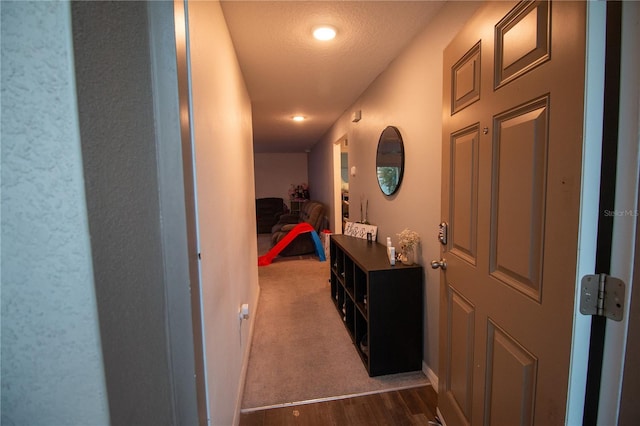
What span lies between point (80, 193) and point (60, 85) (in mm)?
171

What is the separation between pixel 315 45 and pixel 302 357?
7.75 feet

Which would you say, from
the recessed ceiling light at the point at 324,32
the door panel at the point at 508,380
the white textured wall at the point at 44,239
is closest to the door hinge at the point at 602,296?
the door panel at the point at 508,380

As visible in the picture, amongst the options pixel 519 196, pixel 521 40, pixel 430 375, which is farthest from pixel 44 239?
pixel 430 375

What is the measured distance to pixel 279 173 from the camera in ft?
26.7

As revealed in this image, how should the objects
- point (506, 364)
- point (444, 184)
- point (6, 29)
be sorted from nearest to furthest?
1. point (6, 29)
2. point (506, 364)
3. point (444, 184)

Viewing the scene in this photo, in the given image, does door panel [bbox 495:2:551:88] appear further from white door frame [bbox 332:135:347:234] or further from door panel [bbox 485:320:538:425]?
white door frame [bbox 332:135:347:234]

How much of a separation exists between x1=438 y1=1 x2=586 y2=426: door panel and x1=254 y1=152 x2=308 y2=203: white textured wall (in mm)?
7061

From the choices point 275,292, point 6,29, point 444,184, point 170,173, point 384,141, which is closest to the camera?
point 6,29

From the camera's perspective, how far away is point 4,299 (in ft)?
1.43

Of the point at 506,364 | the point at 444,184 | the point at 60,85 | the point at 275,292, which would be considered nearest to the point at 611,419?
the point at 506,364

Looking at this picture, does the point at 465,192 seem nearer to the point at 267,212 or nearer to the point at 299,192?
the point at 299,192

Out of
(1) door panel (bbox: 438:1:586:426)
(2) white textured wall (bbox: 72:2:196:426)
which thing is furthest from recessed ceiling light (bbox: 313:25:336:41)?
(2) white textured wall (bbox: 72:2:196:426)

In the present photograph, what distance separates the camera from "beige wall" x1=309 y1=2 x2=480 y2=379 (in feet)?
5.29

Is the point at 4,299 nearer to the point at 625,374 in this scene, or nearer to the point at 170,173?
the point at 170,173
